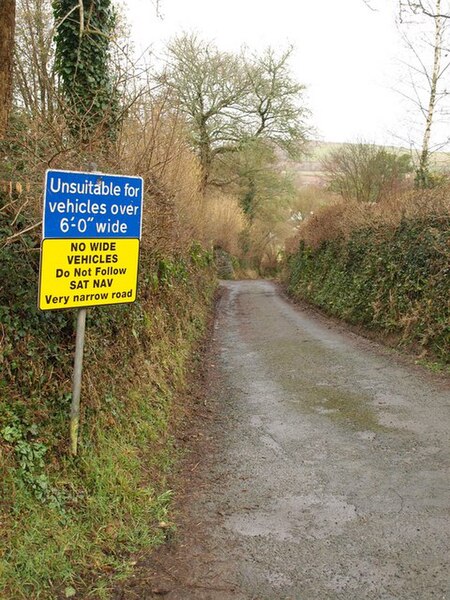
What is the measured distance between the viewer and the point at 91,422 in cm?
461

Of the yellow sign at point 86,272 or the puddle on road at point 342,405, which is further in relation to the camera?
the puddle on road at point 342,405

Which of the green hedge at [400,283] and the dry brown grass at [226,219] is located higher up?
the dry brown grass at [226,219]

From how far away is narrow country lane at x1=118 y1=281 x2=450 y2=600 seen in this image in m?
3.41

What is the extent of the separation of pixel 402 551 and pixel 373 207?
12758 mm

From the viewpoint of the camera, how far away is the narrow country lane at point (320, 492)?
11.2 feet

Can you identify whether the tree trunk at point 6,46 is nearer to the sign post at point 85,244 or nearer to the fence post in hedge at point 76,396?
the sign post at point 85,244

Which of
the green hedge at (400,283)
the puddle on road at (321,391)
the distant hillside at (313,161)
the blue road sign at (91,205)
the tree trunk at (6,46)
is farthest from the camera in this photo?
the distant hillside at (313,161)

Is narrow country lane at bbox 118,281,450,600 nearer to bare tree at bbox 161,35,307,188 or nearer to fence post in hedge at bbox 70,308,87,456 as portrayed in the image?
fence post in hedge at bbox 70,308,87,456

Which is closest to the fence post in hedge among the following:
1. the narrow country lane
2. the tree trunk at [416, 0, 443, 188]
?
the narrow country lane

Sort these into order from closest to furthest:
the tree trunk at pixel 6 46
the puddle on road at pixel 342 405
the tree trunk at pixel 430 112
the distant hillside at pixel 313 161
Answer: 1. the tree trunk at pixel 6 46
2. the puddle on road at pixel 342 405
3. the tree trunk at pixel 430 112
4. the distant hillside at pixel 313 161

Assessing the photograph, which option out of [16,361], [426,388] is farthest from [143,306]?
[426,388]

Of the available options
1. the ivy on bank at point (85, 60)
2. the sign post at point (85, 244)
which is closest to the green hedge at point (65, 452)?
the sign post at point (85, 244)

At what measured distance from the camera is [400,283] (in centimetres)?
1173

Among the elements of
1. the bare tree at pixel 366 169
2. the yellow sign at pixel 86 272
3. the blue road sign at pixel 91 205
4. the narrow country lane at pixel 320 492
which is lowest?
the narrow country lane at pixel 320 492
